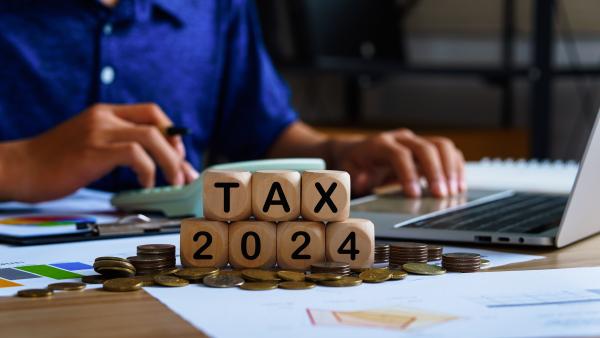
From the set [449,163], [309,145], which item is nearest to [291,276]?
[449,163]

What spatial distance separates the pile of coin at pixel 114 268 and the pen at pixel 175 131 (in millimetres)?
450

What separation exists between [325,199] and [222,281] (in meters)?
0.11

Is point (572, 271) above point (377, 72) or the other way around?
the other way around

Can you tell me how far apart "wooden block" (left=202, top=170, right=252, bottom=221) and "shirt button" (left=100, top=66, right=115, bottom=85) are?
804mm

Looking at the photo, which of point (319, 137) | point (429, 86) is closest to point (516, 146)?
point (429, 86)

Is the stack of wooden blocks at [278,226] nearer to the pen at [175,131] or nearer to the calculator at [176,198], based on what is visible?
the calculator at [176,198]

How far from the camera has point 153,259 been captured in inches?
29.0

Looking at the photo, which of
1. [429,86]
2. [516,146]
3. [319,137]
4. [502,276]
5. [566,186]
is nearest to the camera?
[502,276]

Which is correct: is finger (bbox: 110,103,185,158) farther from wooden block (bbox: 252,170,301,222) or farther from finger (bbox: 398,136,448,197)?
wooden block (bbox: 252,170,301,222)

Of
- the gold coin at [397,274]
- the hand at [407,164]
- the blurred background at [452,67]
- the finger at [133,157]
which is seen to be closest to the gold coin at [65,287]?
the gold coin at [397,274]

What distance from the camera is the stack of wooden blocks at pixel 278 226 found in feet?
2.44

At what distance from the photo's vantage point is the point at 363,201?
1.13m

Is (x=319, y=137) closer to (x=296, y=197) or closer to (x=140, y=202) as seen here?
(x=140, y=202)

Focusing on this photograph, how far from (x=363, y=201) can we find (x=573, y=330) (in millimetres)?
571
